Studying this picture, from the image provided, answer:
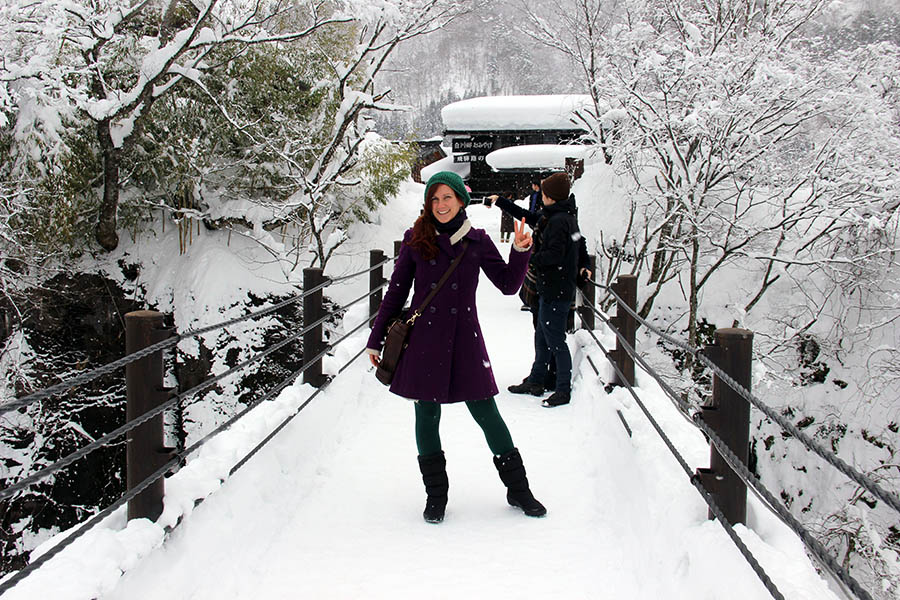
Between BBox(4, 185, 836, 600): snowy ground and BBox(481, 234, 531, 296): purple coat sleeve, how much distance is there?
3.94 ft

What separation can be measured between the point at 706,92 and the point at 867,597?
11.1 m

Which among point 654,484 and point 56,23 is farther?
point 56,23

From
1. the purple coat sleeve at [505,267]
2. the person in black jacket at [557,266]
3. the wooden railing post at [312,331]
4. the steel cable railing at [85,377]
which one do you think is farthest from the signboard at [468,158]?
the steel cable railing at [85,377]

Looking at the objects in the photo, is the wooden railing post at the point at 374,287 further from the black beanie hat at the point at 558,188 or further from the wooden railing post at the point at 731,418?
the wooden railing post at the point at 731,418

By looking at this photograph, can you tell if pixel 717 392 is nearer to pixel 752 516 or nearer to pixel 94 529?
pixel 752 516

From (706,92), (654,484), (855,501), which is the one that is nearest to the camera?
(654,484)

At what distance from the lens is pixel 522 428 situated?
190 inches

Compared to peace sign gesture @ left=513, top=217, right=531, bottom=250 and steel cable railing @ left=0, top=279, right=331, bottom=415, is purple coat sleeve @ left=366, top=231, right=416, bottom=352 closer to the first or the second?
peace sign gesture @ left=513, top=217, right=531, bottom=250

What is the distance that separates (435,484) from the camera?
3.27m

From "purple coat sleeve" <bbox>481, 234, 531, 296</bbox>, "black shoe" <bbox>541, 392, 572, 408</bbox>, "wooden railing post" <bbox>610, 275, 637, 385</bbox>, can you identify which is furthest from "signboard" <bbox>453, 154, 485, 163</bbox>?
"purple coat sleeve" <bbox>481, 234, 531, 296</bbox>

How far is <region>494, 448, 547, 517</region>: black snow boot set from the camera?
3.27 metres

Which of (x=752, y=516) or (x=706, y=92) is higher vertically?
(x=706, y=92)

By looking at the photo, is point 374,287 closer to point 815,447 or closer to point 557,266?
point 557,266

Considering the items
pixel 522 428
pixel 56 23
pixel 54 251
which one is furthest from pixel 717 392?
pixel 54 251
